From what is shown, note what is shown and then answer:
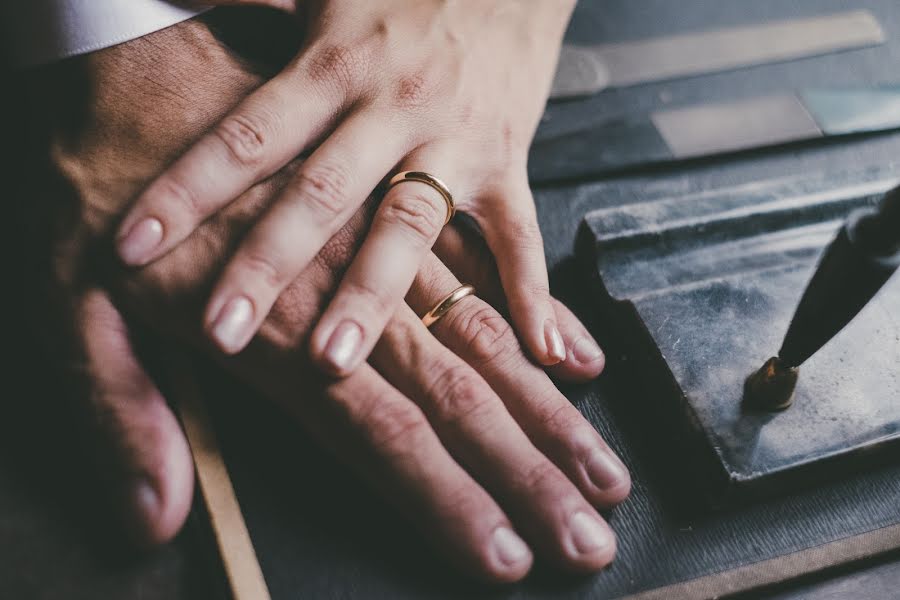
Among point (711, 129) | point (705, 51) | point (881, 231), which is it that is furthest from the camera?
point (705, 51)

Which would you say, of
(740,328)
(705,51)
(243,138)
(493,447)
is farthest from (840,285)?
(705,51)

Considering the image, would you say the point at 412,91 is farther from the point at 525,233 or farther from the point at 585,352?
the point at 585,352

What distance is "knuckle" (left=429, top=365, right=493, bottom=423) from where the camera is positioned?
67 centimetres

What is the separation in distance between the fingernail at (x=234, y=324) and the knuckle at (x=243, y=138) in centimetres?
15

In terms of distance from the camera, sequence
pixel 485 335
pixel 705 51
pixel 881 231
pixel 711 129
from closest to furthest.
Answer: pixel 881 231 → pixel 485 335 → pixel 711 129 → pixel 705 51

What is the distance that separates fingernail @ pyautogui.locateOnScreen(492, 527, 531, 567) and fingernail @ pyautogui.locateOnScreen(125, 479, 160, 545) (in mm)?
283

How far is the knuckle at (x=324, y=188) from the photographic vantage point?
71 cm

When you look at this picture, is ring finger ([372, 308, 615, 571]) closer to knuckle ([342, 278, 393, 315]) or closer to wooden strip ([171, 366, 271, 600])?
knuckle ([342, 278, 393, 315])

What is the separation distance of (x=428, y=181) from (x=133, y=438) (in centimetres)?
37

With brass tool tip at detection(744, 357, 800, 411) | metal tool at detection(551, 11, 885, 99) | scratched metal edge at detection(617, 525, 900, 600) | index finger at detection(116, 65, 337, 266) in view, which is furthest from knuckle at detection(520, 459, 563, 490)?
metal tool at detection(551, 11, 885, 99)

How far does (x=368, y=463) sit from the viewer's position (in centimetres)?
65

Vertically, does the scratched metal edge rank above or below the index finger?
below

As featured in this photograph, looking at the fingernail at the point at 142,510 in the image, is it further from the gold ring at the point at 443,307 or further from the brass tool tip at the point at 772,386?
the brass tool tip at the point at 772,386

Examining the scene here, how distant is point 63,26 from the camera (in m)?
0.77
